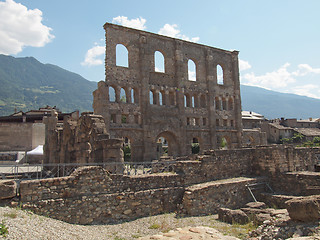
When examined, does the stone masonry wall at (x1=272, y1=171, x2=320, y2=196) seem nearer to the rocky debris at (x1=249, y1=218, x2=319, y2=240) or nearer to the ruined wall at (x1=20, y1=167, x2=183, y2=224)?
the rocky debris at (x1=249, y1=218, x2=319, y2=240)

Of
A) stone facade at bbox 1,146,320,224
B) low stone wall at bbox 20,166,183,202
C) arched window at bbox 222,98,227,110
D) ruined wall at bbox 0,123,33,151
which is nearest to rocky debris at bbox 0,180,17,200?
stone facade at bbox 1,146,320,224

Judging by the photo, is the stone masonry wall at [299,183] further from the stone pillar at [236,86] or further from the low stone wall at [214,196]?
the stone pillar at [236,86]

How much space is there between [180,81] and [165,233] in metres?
23.7

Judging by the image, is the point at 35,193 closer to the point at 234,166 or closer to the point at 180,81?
the point at 234,166

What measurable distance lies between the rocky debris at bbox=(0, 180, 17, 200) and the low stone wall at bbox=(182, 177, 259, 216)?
23.0 feet

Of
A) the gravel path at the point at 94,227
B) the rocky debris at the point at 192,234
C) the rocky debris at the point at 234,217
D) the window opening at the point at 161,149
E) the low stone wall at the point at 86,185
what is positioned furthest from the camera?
the window opening at the point at 161,149

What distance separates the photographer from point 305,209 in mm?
8008

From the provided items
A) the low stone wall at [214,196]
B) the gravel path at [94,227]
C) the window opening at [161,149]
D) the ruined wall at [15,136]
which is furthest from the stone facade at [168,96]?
the gravel path at [94,227]

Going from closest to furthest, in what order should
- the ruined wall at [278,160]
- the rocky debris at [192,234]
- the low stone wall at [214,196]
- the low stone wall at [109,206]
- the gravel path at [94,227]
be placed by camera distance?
1. the gravel path at [94,227]
2. the rocky debris at [192,234]
3. the low stone wall at [109,206]
4. the low stone wall at [214,196]
5. the ruined wall at [278,160]

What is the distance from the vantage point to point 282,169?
52.6 feet

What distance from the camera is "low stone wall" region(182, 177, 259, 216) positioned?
12.3 metres

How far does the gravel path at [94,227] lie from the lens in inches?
296

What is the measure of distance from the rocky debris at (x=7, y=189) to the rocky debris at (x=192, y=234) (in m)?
4.56

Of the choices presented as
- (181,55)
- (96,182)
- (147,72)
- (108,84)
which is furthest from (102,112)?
(96,182)
